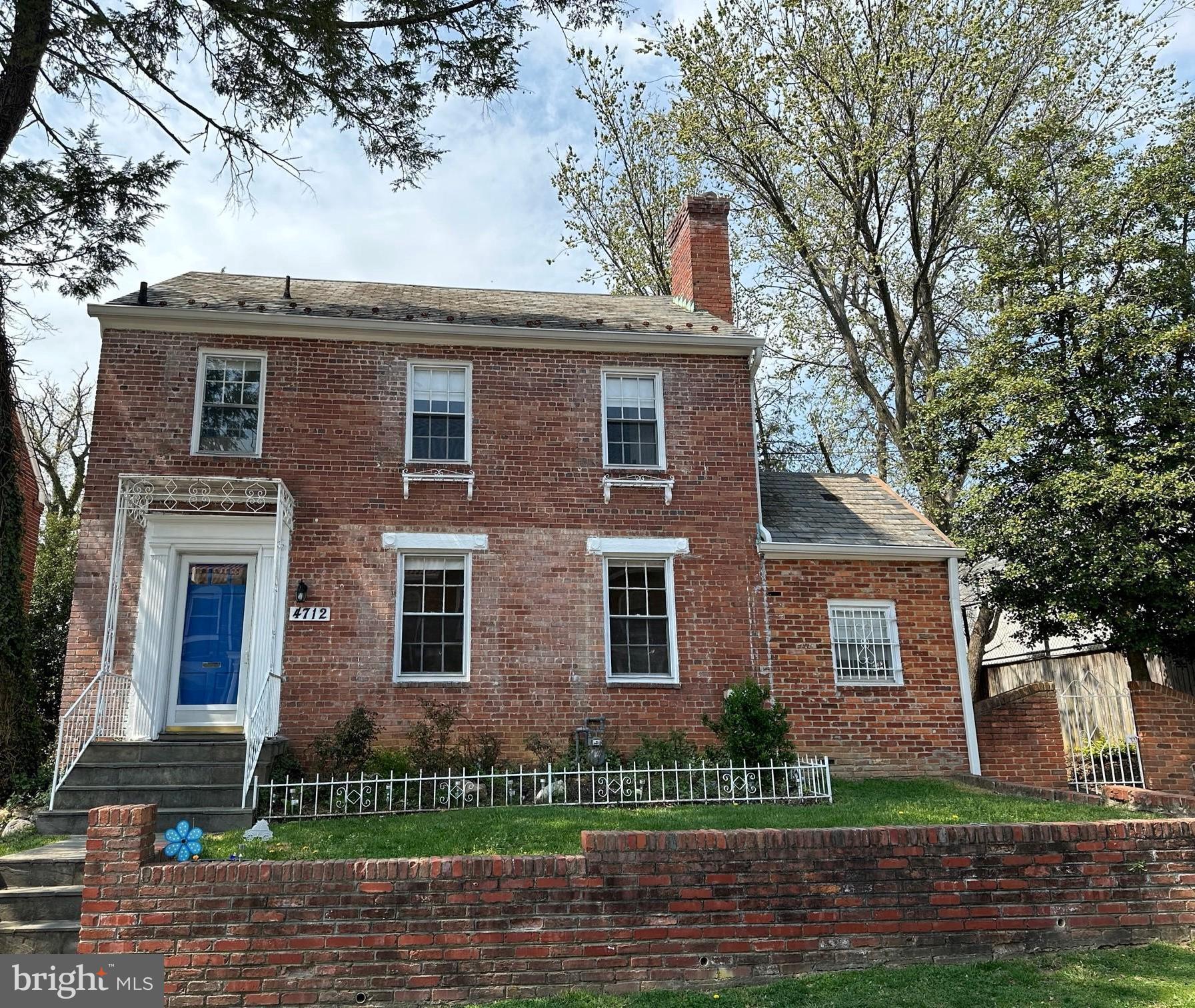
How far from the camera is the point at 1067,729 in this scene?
1748cm

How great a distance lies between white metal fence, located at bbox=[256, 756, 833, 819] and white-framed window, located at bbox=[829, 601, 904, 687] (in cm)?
215

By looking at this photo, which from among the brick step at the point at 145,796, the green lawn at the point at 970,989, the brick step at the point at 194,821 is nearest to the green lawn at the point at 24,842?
the brick step at the point at 194,821

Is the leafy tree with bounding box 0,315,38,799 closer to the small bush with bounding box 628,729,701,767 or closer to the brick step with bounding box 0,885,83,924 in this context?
the brick step with bounding box 0,885,83,924

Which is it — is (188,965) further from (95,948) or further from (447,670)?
(447,670)

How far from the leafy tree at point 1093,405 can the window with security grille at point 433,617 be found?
9.96 m

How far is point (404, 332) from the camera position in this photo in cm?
1400

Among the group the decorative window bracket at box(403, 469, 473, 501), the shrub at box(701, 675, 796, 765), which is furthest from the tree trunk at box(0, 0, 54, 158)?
the shrub at box(701, 675, 796, 765)

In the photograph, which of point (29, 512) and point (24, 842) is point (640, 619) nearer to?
point (24, 842)

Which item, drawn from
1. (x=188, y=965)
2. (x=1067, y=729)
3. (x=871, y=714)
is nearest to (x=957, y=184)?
(x=1067, y=729)

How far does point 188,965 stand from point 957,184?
69.9 ft

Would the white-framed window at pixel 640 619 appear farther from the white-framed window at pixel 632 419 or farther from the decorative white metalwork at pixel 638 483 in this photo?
the white-framed window at pixel 632 419

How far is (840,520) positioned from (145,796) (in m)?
10.4

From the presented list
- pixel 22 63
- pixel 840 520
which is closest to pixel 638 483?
pixel 840 520

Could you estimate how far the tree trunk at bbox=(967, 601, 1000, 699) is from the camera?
20.3m
